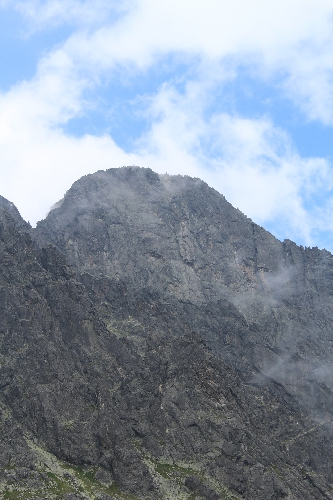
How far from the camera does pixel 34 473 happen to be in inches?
7736

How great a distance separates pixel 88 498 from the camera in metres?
192

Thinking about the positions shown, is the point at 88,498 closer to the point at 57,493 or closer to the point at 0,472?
the point at 57,493

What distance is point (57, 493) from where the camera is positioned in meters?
192

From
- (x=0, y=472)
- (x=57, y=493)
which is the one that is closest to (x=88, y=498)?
(x=57, y=493)

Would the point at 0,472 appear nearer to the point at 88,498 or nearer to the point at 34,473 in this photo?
the point at 34,473

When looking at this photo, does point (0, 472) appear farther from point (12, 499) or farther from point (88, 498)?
point (88, 498)

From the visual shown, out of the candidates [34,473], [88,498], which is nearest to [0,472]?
[34,473]

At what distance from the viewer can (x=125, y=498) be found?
199 meters

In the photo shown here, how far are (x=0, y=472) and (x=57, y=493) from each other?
1506 cm

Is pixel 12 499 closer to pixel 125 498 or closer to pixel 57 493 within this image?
pixel 57 493

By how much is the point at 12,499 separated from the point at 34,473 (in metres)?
12.4

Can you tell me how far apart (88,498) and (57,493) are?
7726 mm

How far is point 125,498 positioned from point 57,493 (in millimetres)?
18248

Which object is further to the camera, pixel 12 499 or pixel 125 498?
pixel 125 498
